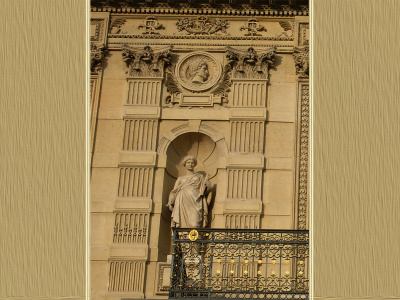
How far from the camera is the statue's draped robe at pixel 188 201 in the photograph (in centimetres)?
1681

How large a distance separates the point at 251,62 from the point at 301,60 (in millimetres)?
773

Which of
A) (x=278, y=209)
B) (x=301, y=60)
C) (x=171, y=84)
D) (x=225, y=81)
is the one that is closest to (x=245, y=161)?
(x=278, y=209)

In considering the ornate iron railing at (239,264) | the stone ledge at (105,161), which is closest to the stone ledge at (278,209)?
the ornate iron railing at (239,264)

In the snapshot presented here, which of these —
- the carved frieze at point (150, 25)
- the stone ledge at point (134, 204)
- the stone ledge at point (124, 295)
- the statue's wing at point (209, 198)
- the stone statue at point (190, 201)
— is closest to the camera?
the stone ledge at point (124, 295)

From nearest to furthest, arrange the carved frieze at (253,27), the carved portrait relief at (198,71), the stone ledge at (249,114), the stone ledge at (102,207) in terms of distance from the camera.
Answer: the stone ledge at (102,207) → the stone ledge at (249,114) → the carved portrait relief at (198,71) → the carved frieze at (253,27)

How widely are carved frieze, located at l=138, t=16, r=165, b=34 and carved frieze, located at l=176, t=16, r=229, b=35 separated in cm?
32

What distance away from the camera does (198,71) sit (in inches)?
712

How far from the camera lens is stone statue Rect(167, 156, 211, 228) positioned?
16.8 metres

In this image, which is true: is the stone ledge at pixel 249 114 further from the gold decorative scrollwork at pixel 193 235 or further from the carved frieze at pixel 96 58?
the gold decorative scrollwork at pixel 193 235

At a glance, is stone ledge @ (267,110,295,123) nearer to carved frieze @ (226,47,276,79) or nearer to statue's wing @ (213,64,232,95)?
carved frieze @ (226,47,276,79)

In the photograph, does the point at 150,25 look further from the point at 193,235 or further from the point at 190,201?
the point at 193,235

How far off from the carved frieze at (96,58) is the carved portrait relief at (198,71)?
3.96ft

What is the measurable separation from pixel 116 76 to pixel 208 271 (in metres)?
4.02
